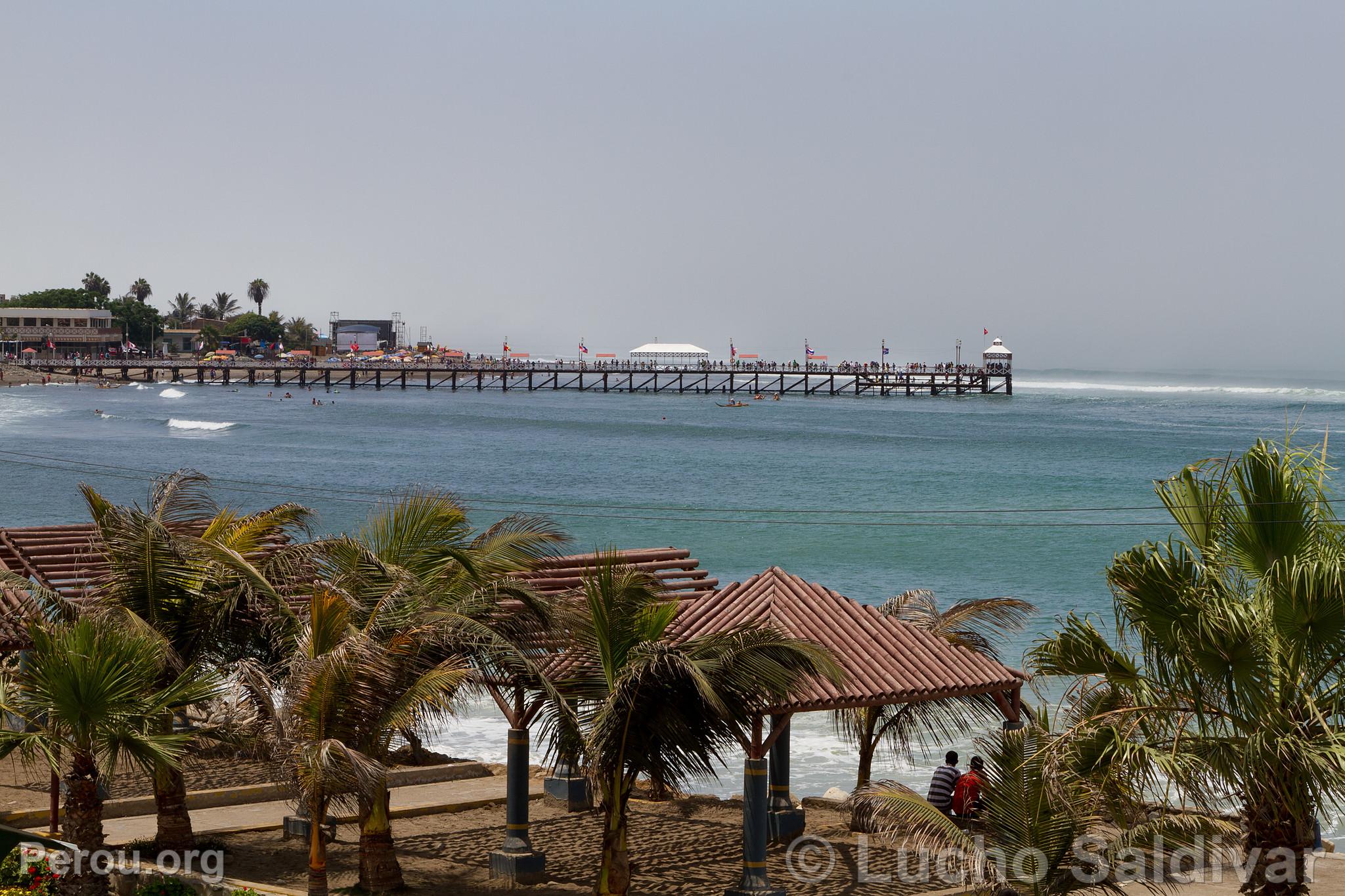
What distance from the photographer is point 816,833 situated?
43.9 feet

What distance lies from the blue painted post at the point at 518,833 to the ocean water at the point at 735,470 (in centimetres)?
511

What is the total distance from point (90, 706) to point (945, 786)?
6.60 m

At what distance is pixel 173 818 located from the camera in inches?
464

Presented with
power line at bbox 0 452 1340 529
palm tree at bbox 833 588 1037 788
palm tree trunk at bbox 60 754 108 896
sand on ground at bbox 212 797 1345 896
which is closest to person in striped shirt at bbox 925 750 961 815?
sand on ground at bbox 212 797 1345 896

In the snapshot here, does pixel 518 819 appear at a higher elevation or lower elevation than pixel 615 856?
lower

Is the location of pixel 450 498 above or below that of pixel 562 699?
above

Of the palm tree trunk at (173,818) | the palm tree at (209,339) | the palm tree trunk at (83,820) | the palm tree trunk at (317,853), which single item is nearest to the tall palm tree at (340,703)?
the palm tree trunk at (317,853)

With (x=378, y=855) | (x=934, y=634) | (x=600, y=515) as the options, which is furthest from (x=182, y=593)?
(x=600, y=515)

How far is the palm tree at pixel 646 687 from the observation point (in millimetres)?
A: 10031

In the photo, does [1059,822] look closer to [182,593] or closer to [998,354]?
[182,593]

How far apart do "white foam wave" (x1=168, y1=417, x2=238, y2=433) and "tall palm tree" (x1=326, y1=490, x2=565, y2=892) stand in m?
79.4

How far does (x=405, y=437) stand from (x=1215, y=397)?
368 ft

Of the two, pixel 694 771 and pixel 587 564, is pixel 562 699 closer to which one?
pixel 694 771

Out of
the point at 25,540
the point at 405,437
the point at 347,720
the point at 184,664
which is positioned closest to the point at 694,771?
the point at 347,720
